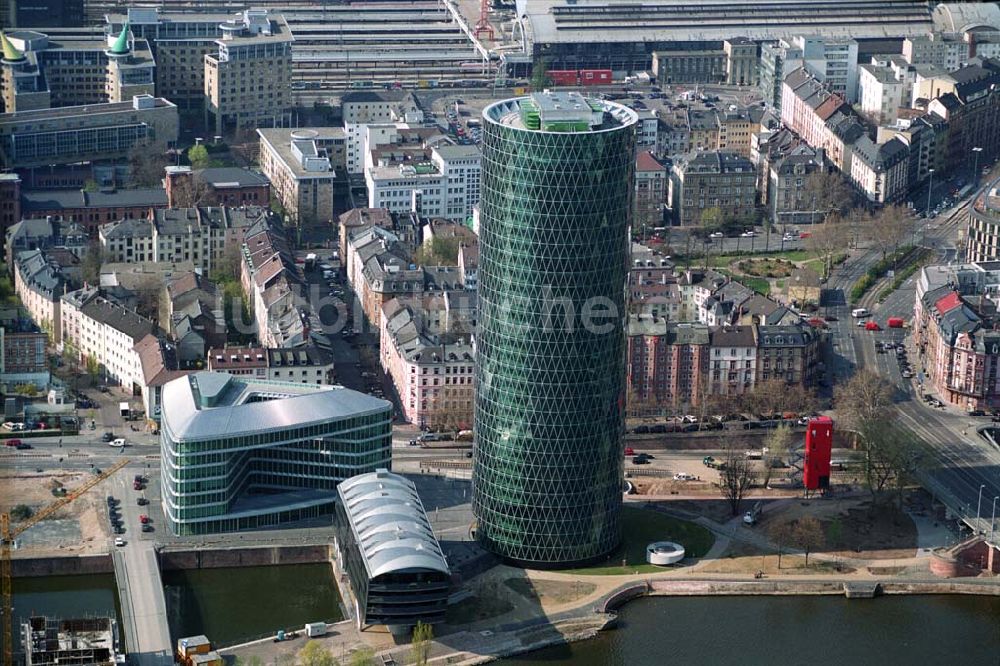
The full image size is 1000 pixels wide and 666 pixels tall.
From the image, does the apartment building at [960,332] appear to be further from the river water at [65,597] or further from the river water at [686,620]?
the river water at [65,597]

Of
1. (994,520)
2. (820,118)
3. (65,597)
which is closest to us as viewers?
(65,597)

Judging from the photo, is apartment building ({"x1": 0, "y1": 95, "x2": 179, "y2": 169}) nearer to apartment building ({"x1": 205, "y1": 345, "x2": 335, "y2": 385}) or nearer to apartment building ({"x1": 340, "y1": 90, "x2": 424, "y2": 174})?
apartment building ({"x1": 340, "y1": 90, "x2": 424, "y2": 174})

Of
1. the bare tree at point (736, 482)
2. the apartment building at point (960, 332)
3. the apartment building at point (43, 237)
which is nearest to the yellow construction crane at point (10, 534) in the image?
the bare tree at point (736, 482)

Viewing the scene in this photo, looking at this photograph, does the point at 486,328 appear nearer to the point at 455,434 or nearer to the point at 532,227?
Answer: the point at 532,227

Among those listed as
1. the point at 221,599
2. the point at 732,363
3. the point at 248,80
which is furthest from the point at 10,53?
the point at 221,599

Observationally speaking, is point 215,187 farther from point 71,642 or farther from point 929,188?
point 71,642

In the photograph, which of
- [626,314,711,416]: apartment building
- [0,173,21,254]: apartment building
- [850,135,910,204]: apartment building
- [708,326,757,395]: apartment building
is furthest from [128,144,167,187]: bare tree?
[708,326,757,395]: apartment building
